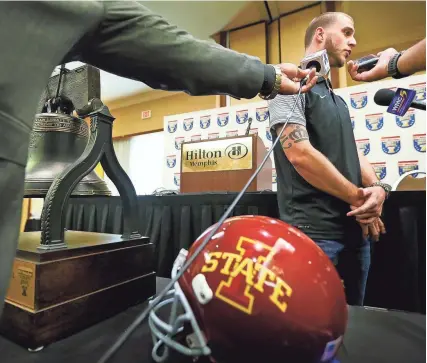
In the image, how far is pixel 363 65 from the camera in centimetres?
66

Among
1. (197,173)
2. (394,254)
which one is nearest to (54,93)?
(197,173)

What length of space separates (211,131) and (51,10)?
1787 mm

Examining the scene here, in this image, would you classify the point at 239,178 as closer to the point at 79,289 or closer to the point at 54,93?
the point at 54,93

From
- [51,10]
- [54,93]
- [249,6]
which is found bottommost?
[51,10]

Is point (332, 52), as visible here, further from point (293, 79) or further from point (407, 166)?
point (407, 166)

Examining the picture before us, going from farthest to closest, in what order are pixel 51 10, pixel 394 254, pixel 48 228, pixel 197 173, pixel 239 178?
pixel 197 173 → pixel 239 178 → pixel 394 254 → pixel 48 228 → pixel 51 10

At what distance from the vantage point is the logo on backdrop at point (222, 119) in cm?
204

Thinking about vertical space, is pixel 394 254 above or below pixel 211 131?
below

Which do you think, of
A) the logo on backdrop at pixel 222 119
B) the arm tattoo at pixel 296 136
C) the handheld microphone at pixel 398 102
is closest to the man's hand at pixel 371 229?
the arm tattoo at pixel 296 136

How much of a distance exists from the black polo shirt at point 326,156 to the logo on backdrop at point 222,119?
114cm

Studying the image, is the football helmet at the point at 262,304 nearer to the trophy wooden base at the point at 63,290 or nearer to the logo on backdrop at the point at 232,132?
the trophy wooden base at the point at 63,290

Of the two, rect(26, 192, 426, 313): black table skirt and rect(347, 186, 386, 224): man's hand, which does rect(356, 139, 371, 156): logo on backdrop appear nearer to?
rect(26, 192, 426, 313): black table skirt

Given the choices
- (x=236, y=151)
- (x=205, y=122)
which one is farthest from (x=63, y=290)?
(x=205, y=122)

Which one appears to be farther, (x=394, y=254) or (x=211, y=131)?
(x=211, y=131)
